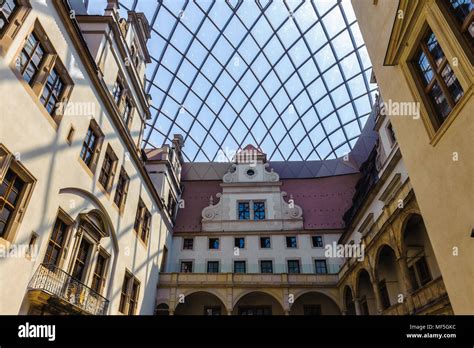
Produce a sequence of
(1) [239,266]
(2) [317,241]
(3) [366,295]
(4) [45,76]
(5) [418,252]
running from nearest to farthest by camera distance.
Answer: (4) [45,76] < (5) [418,252] < (3) [366,295] < (1) [239,266] < (2) [317,241]

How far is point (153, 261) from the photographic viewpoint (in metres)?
27.5

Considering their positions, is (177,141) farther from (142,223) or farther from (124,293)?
(124,293)

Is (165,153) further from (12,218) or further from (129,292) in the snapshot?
(12,218)

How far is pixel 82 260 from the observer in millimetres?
16391

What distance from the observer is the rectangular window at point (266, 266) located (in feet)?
105

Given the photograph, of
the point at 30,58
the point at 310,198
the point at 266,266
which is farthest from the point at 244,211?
the point at 30,58

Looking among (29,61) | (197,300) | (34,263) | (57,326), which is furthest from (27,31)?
(197,300)

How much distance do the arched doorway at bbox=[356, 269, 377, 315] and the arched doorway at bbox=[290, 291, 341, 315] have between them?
3952 mm

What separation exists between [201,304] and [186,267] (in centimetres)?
404

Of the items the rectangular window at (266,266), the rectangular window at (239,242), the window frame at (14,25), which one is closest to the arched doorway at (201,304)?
the rectangular window at (266,266)

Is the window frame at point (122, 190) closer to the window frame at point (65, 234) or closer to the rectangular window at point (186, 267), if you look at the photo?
the window frame at point (65, 234)

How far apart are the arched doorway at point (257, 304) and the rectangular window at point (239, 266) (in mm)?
2406

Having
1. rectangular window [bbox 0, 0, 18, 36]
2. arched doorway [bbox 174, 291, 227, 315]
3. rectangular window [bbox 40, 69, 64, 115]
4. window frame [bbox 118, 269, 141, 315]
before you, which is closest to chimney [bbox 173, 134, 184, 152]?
arched doorway [bbox 174, 291, 227, 315]

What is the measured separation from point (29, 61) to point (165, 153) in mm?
20300
